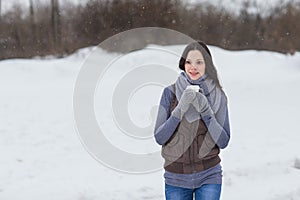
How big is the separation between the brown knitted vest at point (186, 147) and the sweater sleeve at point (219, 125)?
1.6 inches

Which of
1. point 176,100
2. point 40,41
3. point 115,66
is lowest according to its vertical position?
point 40,41

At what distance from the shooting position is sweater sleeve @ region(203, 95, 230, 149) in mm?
2945

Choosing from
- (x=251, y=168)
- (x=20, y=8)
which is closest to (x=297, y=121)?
(x=251, y=168)

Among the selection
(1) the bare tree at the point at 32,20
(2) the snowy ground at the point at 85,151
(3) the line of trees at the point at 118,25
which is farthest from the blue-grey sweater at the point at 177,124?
(1) the bare tree at the point at 32,20

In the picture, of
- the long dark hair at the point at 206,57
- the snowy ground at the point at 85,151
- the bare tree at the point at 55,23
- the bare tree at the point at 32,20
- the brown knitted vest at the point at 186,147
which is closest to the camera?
the brown knitted vest at the point at 186,147

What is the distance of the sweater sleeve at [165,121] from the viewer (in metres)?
2.92

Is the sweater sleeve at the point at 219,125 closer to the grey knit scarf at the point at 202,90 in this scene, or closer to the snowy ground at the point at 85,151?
the grey knit scarf at the point at 202,90

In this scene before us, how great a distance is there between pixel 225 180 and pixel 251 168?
68cm

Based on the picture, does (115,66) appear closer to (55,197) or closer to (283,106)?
(283,106)

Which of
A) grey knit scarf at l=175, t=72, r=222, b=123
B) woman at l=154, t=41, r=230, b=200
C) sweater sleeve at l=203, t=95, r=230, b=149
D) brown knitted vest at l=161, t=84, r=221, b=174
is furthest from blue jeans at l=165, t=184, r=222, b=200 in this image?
grey knit scarf at l=175, t=72, r=222, b=123

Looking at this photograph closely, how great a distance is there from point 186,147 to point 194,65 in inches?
20.9

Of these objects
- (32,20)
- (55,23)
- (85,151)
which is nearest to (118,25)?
(55,23)

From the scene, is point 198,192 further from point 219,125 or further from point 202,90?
point 202,90

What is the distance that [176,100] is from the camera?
2994mm
